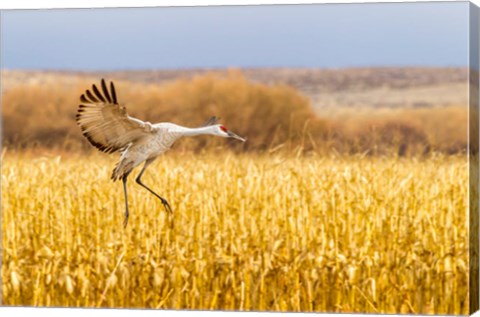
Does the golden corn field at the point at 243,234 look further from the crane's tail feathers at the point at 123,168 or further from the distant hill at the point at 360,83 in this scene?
the distant hill at the point at 360,83

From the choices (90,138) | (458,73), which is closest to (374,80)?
(458,73)

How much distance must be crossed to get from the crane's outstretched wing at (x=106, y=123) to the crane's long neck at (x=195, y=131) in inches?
9.6

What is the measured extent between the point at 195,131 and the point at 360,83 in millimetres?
1253

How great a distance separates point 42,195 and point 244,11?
2113 millimetres

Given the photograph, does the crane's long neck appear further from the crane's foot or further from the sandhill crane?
the crane's foot

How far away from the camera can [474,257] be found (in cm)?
892

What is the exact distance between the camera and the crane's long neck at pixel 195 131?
30.6 ft

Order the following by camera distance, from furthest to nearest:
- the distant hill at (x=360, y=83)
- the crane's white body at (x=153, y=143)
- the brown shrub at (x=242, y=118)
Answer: the crane's white body at (x=153, y=143)
the brown shrub at (x=242, y=118)
the distant hill at (x=360, y=83)

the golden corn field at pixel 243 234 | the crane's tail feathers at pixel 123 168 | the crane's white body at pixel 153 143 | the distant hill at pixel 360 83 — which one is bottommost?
the golden corn field at pixel 243 234

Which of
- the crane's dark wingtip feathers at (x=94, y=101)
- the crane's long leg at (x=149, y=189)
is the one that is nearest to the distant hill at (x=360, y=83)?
the crane's dark wingtip feathers at (x=94, y=101)

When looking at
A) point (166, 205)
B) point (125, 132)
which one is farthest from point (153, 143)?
point (166, 205)

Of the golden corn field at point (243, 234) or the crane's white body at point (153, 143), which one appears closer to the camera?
the golden corn field at point (243, 234)

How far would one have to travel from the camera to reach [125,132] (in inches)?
371

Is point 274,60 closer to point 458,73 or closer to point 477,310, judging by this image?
point 458,73
